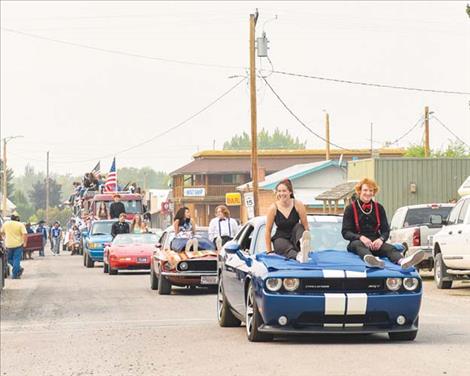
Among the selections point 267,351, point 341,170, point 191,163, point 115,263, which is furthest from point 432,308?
point 191,163

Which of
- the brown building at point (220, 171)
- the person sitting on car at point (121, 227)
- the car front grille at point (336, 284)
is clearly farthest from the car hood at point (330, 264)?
the brown building at point (220, 171)

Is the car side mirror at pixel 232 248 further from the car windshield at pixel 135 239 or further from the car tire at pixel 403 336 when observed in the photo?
the car windshield at pixel 135 239

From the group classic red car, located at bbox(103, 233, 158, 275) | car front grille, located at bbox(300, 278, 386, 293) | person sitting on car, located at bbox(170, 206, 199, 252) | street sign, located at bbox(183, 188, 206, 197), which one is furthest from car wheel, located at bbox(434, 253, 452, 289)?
street sign, located at bbox(183, 188, 206, 197)

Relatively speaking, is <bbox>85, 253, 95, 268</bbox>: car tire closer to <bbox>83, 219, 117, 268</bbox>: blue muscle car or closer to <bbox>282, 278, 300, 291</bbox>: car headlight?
<bbox>83, 219, 117, 268</bbox>: blue muscle car

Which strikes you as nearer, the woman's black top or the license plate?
the woman's black top

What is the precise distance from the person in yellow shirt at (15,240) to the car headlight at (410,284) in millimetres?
19838

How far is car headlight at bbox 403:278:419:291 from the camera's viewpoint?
1316 centimetres

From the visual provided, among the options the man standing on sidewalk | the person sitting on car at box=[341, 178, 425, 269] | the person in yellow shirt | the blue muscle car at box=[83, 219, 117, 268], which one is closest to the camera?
the person sitting on car at box=[341, 178, 425, 269]

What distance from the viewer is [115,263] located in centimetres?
3306

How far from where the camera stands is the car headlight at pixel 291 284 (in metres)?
13.0

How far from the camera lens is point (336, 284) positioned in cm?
1295

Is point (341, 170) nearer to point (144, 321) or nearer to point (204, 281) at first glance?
point (204, 281)

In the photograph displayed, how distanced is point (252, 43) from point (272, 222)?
30164mm

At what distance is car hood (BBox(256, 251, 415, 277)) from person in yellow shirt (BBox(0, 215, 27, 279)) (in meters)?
19.1
